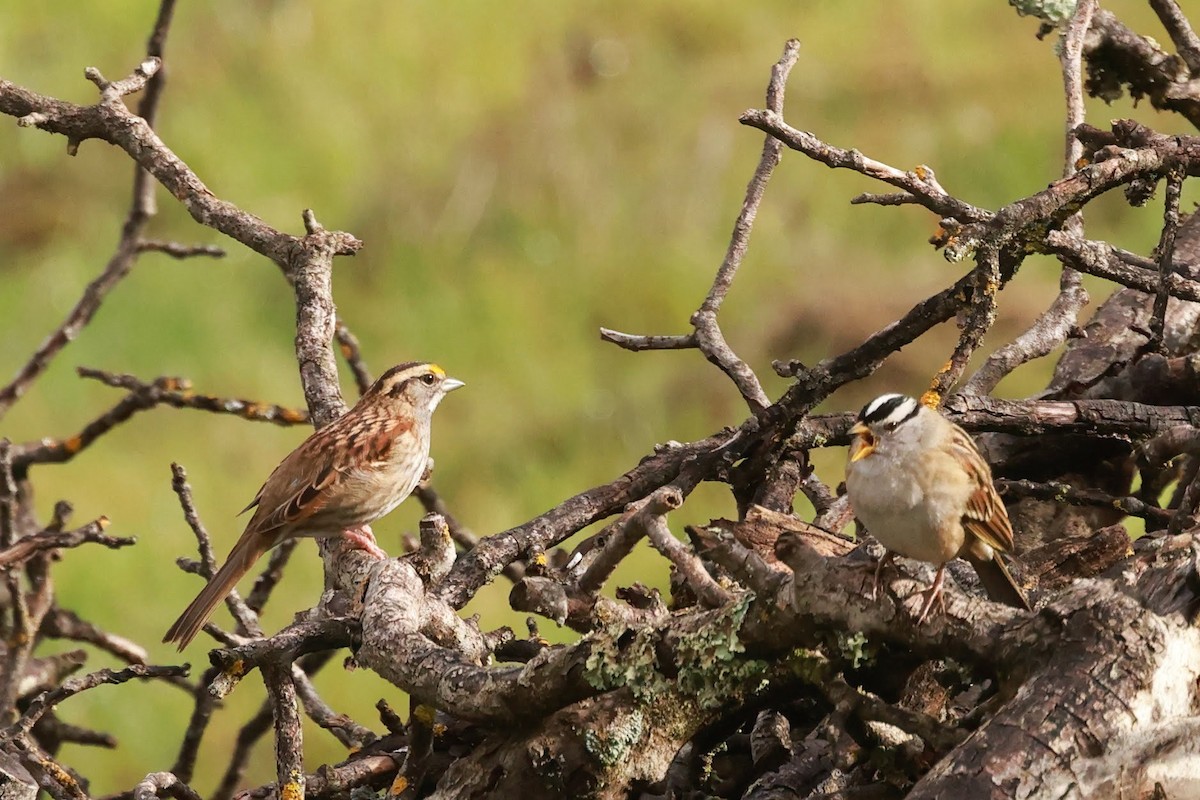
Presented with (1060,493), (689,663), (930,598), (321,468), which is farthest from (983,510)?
(321,468)

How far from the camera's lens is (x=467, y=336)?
10.3 metres

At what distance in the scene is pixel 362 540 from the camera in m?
5.14

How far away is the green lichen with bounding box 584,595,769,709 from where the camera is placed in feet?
9.28

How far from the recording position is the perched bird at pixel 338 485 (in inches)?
211

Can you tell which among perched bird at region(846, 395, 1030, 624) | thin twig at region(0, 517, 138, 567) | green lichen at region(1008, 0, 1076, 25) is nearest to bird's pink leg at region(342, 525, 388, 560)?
thin twig at region(0, 517, 138, 567)

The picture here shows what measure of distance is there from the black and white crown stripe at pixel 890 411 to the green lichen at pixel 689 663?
935 millimetres

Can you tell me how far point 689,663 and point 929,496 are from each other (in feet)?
2.37

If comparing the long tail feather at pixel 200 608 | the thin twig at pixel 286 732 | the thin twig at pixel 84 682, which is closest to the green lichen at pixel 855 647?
the thin twig at pixel 286 732

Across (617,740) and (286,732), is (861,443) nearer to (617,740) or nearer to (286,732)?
(617,740)

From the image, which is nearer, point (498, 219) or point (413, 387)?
point (413, 387)

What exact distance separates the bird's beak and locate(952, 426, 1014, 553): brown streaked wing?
19 centimetres

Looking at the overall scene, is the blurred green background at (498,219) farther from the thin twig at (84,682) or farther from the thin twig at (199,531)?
the thin twig at (84,682)

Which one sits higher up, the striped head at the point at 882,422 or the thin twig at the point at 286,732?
the striped head at the point at 882,422

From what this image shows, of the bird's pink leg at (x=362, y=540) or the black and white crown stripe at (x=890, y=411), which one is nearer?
the black and white crown stripe at (x=890, y=411)
